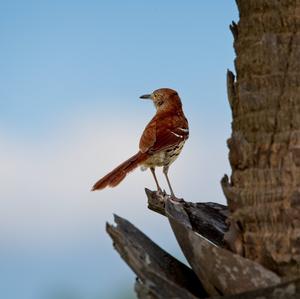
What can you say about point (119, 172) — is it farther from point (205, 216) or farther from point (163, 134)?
point (205, 216)

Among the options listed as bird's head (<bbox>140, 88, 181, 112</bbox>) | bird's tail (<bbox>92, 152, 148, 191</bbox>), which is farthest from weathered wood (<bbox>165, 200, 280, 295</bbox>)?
bird's head (<bbox>140, 88, 181, 112</bbox>)

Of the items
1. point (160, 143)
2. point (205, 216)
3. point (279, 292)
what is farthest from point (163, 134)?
point (279, 292)

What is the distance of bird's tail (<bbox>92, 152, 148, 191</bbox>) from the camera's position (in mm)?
7836

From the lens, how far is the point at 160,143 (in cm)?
848

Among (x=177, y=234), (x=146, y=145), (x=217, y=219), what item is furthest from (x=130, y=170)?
(x=177, y=234)

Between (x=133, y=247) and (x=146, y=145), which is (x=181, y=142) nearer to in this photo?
(x=146, y=145)

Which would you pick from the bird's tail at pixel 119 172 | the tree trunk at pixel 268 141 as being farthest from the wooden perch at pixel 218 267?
the bird's tail at pixel 119 172

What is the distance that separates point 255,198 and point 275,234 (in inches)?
9.7

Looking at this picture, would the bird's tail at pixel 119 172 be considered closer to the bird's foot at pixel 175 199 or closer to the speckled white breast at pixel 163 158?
the speckled white breast at pixel 163 158

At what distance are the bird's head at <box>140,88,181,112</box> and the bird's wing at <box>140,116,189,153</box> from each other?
16.9 inches

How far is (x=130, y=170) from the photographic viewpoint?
825cm

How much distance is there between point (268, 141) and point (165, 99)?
172 inches

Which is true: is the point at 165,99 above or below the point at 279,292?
above

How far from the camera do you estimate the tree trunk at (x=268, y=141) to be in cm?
524
